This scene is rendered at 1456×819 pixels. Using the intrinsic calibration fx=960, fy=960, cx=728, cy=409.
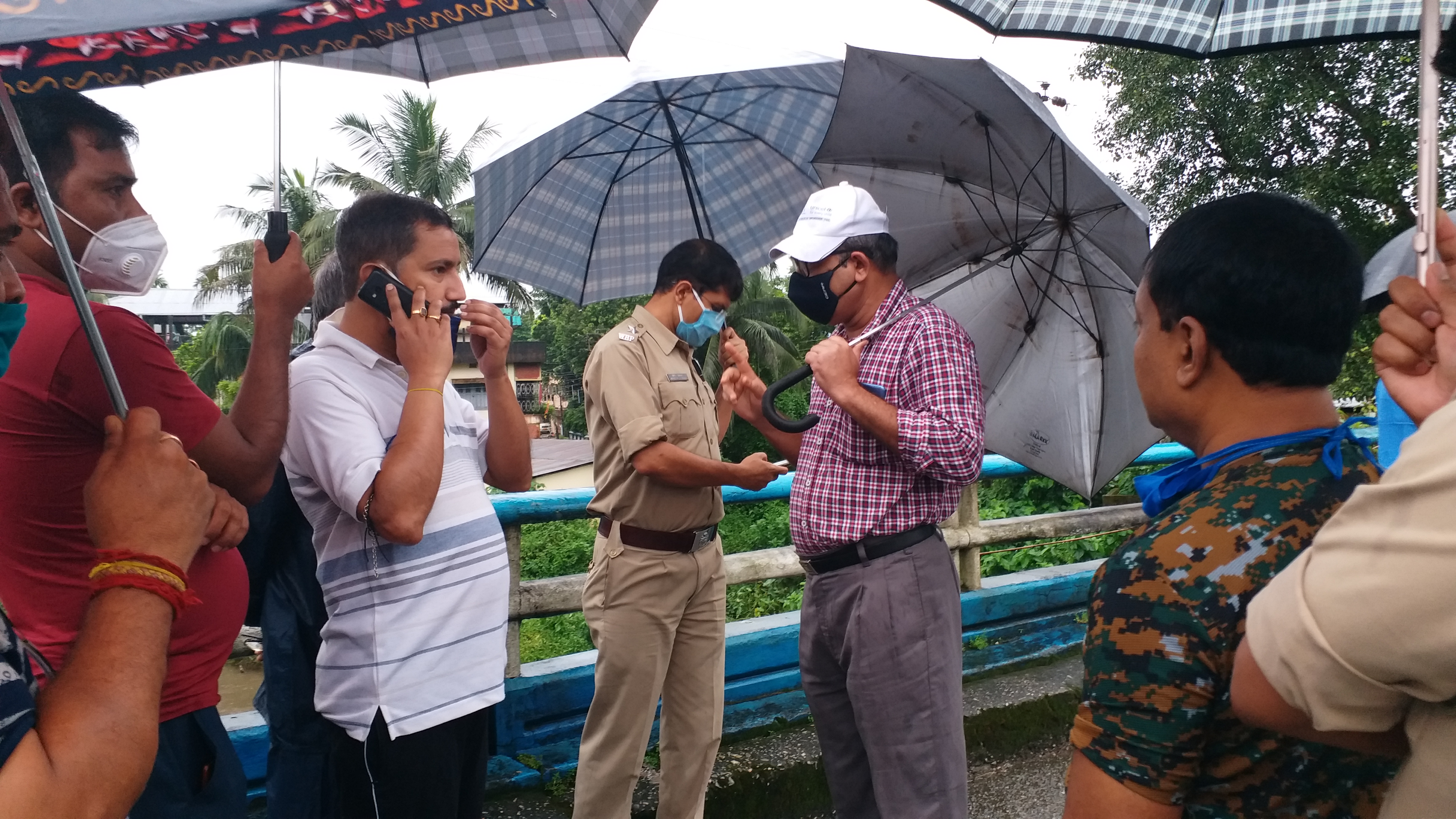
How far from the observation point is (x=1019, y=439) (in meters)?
3.68

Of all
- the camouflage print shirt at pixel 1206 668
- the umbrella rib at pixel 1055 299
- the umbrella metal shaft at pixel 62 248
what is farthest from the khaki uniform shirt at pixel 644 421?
the camouflage print shirt at pixel 1206 668

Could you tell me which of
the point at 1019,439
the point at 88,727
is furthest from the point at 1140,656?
the point at 1019,439

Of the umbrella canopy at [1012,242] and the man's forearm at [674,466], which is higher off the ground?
the umbrella canopy at [1012,242]

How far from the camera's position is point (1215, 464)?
1.39 meters

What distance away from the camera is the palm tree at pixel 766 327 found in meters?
31.6

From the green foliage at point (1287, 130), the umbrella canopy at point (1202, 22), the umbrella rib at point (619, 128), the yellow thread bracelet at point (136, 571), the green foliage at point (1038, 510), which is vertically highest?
the green foliage at point (1287, 130)

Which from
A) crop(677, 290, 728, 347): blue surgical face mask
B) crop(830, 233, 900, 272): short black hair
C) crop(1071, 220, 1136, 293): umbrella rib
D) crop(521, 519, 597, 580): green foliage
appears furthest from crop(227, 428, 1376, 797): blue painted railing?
crop(521, 519, 597, 580): green foliage

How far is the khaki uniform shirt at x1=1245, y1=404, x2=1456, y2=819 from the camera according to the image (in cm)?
82

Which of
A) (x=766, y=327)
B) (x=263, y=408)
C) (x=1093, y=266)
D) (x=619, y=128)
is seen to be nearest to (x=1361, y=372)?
(x=1093, y=266)

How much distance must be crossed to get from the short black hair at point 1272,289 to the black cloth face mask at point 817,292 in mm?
1592

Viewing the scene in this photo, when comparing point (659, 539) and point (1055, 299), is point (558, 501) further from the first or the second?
point (1055, 299)

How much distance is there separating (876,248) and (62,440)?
2.16m

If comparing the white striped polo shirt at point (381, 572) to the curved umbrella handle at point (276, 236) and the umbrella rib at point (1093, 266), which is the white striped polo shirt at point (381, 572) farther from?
the umbrella rib at point (1093, 266)

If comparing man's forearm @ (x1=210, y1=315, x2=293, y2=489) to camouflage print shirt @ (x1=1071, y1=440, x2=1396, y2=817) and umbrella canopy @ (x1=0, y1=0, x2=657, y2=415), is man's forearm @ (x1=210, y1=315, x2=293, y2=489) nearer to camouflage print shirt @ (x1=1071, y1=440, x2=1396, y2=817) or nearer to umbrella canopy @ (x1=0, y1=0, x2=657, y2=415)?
umbrella canopy @ (x1=0, y1=0, x2=657, y2=415)
